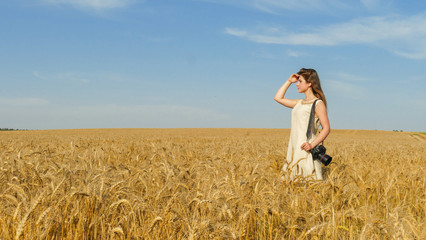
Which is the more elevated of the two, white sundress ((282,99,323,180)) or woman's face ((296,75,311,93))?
woman's face ((296,75,311,93))

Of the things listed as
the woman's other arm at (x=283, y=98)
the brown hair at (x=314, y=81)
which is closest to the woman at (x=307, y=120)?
the brown hair at (x=314, y=81)

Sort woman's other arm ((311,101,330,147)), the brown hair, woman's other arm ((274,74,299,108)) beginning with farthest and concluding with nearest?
woman's other arm ((274,74,299,108)), the brown hair, woman's other arm ((311,101,330,147))

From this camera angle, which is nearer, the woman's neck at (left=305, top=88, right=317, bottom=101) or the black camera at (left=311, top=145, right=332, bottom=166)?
the black camera at (left=311, top=145, right=332, bottom=166)

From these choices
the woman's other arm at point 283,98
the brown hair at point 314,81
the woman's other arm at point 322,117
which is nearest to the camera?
the woman's other arm at point 322,117

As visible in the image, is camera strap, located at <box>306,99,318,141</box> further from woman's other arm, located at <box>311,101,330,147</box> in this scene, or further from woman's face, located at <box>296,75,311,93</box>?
woman's face, located at <box>296,75,311,93</box>

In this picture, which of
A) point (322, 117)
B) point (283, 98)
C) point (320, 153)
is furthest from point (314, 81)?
point (320, 153)

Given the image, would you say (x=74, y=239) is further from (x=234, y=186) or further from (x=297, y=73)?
(x=297, y=73)

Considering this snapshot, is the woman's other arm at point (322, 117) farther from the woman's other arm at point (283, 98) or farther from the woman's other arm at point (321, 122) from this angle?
the woman's other arm at point (283, 98)

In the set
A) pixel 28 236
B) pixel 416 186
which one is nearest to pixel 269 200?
pixel 28 236

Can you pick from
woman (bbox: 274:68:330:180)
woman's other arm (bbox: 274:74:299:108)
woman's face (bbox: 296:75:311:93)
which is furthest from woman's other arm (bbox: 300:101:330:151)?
woman's other arm (bbox: 274:74:299:108)

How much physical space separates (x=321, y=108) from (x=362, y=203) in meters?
1.25

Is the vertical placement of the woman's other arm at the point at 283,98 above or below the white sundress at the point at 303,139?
above

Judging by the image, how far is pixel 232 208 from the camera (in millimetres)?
2639

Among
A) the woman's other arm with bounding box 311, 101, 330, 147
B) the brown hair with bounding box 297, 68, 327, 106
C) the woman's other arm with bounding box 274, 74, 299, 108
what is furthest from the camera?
the woman's other arm with bounding box 274, 74, 299, 108
